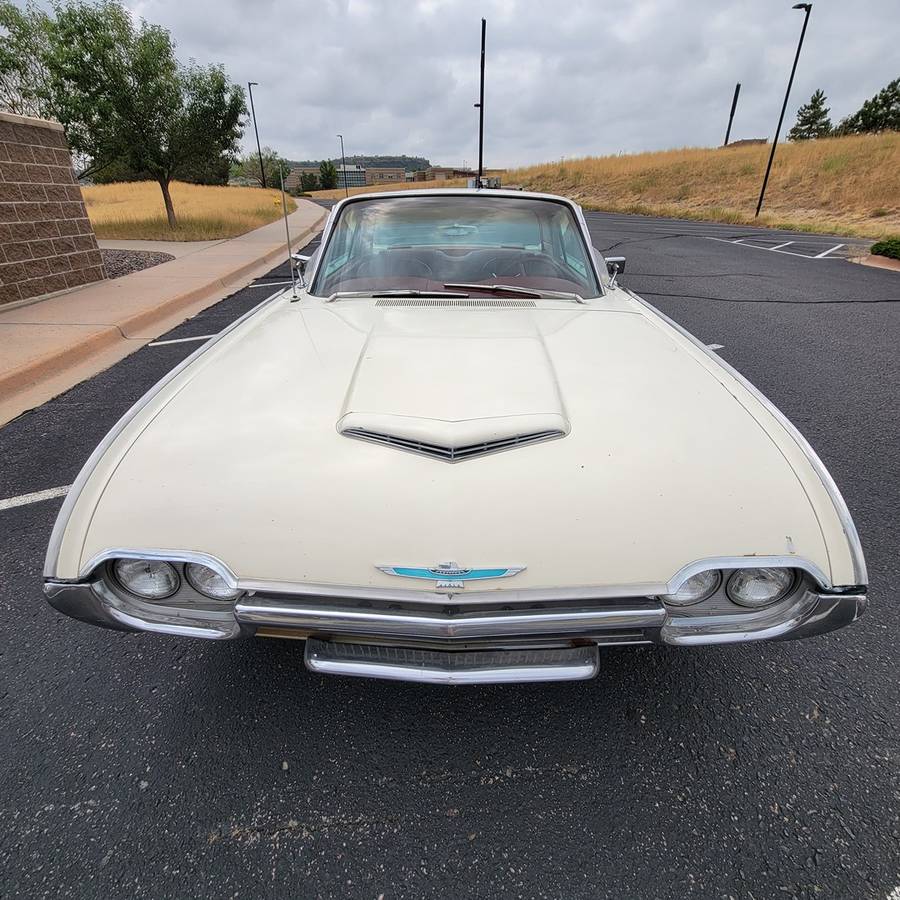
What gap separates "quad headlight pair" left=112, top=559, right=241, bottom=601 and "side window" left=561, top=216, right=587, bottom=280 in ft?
7.08

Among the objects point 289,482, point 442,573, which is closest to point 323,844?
point 442,573

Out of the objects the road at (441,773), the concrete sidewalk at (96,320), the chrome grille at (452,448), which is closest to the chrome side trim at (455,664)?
the road at (441,773)

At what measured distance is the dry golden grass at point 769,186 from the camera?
2023 centimetres

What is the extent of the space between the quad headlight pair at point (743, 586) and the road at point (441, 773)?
1.79 ft

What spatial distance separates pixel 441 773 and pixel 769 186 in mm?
31057

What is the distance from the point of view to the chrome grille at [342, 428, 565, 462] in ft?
4.28

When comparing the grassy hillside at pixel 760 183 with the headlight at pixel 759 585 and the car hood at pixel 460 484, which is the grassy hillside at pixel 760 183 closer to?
the car hood at pixel 460 484

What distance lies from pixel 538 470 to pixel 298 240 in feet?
44.9

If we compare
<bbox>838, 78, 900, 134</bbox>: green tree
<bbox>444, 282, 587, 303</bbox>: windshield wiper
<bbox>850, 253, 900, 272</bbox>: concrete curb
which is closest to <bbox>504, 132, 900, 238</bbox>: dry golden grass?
<bbox>850, 253, 900, 272</bbox>: concrete curb

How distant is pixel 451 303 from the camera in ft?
7.62

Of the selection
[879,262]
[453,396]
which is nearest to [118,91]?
[453,396]

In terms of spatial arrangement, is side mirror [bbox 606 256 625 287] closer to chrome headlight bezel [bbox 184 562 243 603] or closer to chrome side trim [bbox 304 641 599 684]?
chrome side trim [bbox 304 641 599 684]

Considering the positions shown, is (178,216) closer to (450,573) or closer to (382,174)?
(450,573)

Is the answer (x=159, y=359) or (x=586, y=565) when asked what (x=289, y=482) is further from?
(x=159, y=359)
